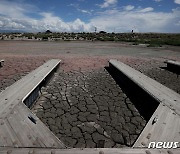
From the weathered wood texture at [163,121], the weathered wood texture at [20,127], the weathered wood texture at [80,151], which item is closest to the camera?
the weathered wood texture at [80,151]

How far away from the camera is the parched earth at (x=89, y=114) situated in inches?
131

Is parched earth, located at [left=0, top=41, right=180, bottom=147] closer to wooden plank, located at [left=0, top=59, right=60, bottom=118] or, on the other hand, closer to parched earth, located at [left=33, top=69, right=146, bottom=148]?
parched earth, located at [left=33, top=69, right=146, bottom=148]

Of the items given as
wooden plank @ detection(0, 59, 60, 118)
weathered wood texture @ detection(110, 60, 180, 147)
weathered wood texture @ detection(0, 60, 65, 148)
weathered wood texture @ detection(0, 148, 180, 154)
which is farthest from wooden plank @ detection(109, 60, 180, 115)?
wooden plank @ detection(0, 59, 60, 118)

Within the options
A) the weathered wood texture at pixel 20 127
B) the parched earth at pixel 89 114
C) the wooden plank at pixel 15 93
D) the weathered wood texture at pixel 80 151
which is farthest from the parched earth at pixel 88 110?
the weathered wood texture at pixel 20 127

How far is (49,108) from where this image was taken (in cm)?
450

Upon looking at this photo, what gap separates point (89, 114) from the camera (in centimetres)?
425

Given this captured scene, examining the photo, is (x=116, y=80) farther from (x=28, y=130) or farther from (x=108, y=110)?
(x=28, y=130)

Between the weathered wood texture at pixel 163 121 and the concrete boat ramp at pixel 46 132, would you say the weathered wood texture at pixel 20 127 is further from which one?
the weathered wood texture at pixel 163 121

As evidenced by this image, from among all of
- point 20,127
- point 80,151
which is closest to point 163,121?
point 80,151

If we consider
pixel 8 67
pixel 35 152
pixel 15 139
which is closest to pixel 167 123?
pixel 35 152

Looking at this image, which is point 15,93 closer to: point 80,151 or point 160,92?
point 80,151

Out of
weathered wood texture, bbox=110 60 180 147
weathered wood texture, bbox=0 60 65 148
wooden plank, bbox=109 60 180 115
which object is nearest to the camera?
weathered wood texture, bbox=0 60 65 148

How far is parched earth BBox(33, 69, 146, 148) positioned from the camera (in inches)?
131

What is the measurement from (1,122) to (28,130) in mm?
494
